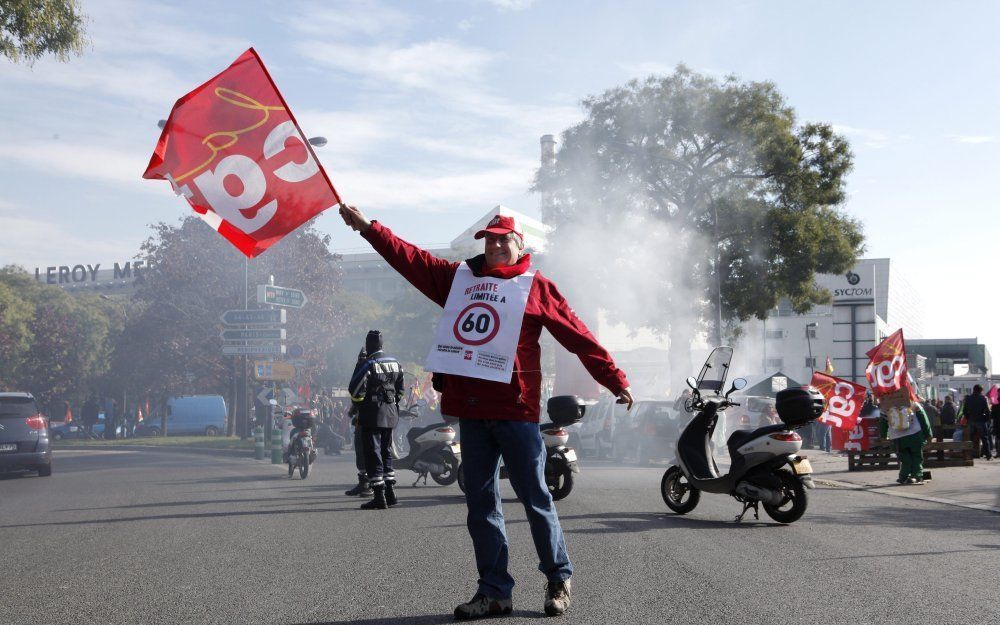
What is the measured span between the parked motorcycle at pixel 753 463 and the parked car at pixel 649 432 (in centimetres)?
1238

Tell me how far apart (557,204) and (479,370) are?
33.3 m

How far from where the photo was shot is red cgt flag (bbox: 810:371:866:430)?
68.0 feet

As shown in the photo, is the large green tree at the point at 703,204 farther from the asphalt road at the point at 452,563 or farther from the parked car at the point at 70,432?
the parked car at the point at 70,432

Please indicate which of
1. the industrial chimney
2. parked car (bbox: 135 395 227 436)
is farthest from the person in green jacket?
parked car (bbox: 135 395 227 436)

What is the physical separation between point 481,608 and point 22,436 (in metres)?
15.9

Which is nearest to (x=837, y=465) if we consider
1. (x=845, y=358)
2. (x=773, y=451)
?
(x=773, y=451)

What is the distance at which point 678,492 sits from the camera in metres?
10.2

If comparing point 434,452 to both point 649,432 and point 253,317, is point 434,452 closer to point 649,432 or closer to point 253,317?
point 649,432

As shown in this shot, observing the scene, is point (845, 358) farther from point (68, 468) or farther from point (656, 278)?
point (68, 468)

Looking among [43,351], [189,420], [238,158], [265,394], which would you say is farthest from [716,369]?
Result: [43,351]

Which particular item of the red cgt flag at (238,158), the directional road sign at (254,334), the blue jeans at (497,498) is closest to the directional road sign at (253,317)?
the directional road sign at (254,334)

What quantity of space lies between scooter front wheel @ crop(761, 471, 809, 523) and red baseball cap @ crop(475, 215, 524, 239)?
490cm

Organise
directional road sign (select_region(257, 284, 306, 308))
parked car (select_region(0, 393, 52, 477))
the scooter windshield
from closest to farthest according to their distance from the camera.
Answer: the scooter windshield, parked car (select_region(0, 393, 52, 477)), directional road sign (select_region(257, 284, 306, 308))

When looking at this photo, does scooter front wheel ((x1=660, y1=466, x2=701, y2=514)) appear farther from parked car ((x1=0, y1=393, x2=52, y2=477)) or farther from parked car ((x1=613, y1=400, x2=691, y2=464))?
parked car ((x1=0, y1=393, x2=52, y2=477))
